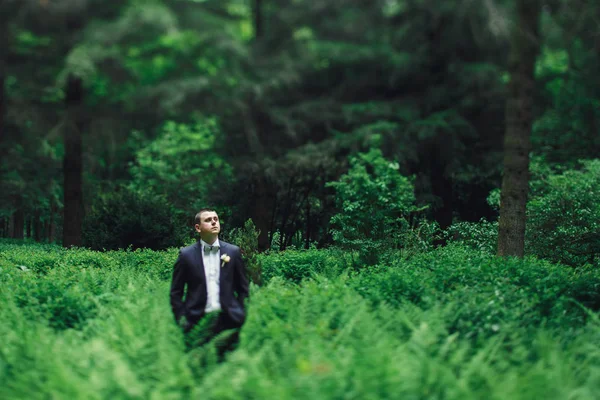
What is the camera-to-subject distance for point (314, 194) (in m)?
20.2

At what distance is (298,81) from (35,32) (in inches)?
420

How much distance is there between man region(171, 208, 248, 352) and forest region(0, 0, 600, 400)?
1.06 ft

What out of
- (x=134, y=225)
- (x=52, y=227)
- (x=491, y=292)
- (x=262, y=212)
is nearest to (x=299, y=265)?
(x=491, y=292)

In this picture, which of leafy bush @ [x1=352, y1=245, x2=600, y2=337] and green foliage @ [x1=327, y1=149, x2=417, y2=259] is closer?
leafy bush @ [x1=352, y1=245, x2=600, y2=337]

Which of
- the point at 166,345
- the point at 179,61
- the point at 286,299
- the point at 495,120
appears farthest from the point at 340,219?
the point at 179,61

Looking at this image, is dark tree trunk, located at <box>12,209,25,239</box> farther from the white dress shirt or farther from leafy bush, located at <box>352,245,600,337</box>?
the white dress shirt

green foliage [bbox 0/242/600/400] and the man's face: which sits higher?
the man's face

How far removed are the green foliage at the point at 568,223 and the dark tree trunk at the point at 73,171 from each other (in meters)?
13.5

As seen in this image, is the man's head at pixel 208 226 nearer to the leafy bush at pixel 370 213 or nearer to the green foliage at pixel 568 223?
→ the leafy bush at pixel 370 213

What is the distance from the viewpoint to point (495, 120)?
88.1 ft

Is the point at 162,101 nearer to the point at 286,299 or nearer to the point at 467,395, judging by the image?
the point at 286,299

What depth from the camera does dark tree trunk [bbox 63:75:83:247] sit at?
70.9 feet

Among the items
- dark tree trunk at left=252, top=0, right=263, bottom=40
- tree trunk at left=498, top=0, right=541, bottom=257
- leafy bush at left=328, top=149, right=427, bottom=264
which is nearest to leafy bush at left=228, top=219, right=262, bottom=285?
leafy bush at left=328, top=149, right=427, bottom=264

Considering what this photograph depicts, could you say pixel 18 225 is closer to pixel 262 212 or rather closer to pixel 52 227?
pixel 52 227
